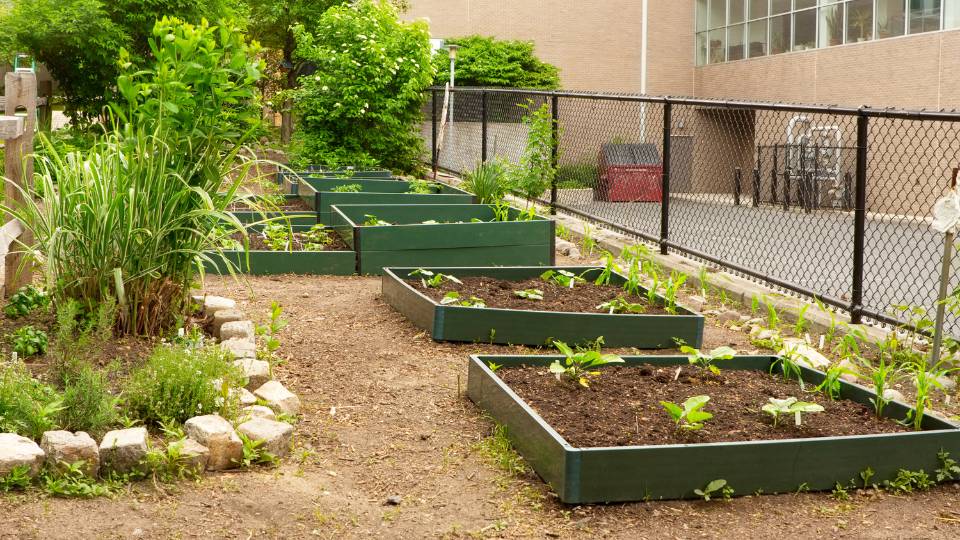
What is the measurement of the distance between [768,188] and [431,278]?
51.8ft

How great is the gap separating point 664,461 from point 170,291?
2.72 metres

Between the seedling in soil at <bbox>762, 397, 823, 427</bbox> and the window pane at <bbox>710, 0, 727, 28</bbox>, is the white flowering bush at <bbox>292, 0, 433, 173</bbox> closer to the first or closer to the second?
the seedling in soil at <bbox>762, 397, 823, 427</bbox>

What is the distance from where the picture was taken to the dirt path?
10.7 feet

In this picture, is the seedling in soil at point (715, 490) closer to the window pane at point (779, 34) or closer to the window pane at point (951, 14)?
the window pane at point (951, 14)

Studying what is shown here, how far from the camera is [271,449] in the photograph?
385 centimetres

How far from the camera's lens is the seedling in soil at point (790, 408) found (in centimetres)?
393

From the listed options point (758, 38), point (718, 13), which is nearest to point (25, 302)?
point (758, 38)

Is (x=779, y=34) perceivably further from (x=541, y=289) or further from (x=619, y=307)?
(x=619, y=307)

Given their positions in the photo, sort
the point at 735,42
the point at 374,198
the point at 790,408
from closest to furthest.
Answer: the point at 790,408
the point at 374,198
the point at 735,42

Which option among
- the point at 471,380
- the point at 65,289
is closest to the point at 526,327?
the point at 471,380

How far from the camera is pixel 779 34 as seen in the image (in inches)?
939

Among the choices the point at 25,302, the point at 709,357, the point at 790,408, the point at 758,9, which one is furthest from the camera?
the point at 758,9

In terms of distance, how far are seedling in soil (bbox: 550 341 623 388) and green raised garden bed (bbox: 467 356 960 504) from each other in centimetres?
47

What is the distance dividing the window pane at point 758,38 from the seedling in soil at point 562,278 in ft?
64.3
